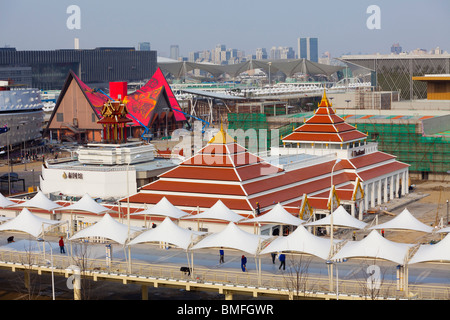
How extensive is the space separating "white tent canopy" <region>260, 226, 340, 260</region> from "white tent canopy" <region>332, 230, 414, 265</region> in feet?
2.99

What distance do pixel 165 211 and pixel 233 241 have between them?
10532 mm

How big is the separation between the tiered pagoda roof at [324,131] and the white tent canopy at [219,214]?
21332 millimetres

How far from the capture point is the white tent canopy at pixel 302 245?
128ft

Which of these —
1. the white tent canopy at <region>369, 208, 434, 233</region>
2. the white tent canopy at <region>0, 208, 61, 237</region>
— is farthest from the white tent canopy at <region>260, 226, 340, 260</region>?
the white tent canopy at <region>0, 208, 61, 237</region>

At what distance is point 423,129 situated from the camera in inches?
3260

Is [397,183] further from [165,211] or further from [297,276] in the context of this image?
[297,276]

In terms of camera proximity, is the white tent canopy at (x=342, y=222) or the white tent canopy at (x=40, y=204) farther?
the white tent canopy at (x=40, y=204)

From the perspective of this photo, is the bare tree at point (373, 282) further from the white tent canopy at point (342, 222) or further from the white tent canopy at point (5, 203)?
the white tent canopy at point (5, 203)

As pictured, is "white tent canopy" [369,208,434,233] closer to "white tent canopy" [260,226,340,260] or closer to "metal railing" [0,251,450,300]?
"white tent canopy" [260,226,340,260]

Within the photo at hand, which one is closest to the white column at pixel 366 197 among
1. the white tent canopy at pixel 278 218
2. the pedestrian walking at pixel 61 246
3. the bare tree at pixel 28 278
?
the white tent canopy at pixel 278 218
